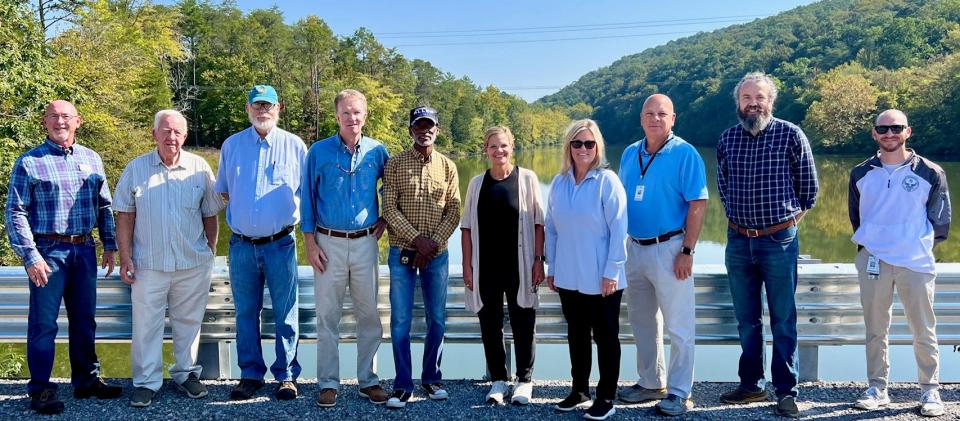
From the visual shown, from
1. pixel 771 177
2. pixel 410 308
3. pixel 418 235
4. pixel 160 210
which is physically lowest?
pixel 410 308

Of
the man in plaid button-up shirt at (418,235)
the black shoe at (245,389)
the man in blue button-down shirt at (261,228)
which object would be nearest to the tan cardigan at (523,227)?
the man in plaid button-up shirt at (418,235)

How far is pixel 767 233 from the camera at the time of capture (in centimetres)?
400

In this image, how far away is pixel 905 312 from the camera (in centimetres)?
405

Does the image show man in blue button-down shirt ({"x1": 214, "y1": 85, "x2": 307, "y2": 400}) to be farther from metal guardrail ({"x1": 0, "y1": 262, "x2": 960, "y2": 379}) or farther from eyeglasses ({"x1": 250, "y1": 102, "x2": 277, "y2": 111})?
metal guardrail ({"x1": 0, "y1": 262, "x2": 960, "y2": 379})

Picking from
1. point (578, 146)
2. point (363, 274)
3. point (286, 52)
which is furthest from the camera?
point (286, 52)

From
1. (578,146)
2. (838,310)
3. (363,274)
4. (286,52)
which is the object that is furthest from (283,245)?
(286,52)

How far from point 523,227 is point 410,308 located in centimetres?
87

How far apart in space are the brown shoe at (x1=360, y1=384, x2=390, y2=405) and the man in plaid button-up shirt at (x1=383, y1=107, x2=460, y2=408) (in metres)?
0.08

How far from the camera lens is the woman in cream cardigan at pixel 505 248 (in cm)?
415

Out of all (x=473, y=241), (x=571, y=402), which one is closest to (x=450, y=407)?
(x=571, y=402)

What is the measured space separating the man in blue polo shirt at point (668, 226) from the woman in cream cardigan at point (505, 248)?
1.91ft

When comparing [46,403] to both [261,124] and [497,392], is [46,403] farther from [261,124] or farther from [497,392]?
[497,392]

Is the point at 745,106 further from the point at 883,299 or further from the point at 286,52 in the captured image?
the point at 286,52

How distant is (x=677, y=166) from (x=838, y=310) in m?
1.53
